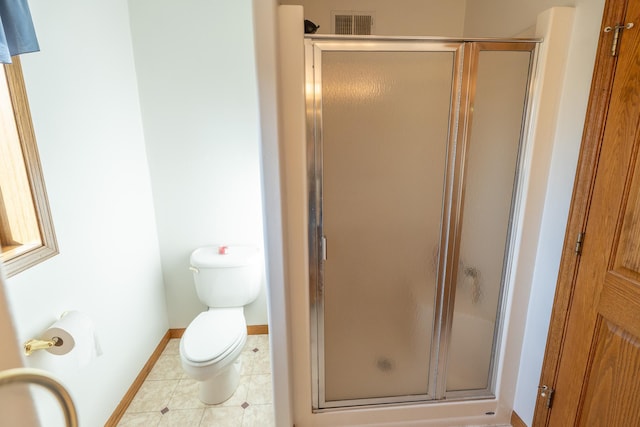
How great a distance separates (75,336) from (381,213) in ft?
4.71

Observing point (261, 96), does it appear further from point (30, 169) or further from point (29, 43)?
point (30, 169)

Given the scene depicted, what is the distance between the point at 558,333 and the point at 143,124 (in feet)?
8.58

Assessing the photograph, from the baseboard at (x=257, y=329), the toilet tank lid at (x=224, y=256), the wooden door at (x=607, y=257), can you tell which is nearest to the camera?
the wooden door at (x=607, y=257)

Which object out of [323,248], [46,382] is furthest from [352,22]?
[46,382]

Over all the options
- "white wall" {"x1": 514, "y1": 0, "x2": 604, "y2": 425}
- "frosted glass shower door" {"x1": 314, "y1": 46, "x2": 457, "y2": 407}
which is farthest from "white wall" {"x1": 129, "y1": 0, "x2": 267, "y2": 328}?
"white wall" {"x1": 514, "y1": 0, "x2": 604, "y2": 425}

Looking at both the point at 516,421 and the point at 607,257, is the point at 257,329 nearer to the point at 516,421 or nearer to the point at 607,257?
the point at 516,421

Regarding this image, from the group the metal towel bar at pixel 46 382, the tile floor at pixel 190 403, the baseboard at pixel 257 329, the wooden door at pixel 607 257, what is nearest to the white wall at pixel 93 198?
the tile floor at pixel 190 403

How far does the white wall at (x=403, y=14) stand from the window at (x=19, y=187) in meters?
1.41

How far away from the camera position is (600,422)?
110 centimetres

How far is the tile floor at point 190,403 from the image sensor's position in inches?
66.7

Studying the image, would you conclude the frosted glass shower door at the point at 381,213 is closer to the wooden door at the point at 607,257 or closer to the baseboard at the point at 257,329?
the wooden door at the point at 607,257

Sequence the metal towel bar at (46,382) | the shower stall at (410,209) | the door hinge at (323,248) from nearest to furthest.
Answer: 1. the metal towel bar at (46,382)
2. the shower stall at (410,209)
3. the door hinge at (323,248)

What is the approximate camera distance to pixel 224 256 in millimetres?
2086

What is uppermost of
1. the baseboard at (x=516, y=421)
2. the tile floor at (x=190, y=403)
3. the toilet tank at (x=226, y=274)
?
the toilet tank at (x=226, y=274)
